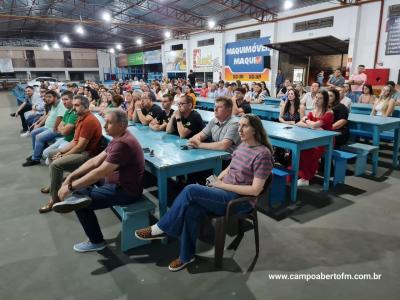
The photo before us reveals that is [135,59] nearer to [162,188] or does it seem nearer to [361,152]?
[361,152]

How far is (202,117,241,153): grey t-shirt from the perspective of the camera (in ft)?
9.27

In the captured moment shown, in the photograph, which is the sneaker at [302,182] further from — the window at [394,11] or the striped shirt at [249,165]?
the window at [394,11]

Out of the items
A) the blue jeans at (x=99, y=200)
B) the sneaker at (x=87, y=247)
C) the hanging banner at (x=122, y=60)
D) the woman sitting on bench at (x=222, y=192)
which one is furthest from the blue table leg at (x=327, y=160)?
the hanging banner at (x=122, y=60)

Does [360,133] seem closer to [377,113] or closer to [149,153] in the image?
[377,113]

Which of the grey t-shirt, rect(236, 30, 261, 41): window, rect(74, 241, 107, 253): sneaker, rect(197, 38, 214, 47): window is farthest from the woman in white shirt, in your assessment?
rect(197, 38, 214, 47): window

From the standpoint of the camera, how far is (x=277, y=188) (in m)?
3.29

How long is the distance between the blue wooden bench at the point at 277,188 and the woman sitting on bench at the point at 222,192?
1.09 meters

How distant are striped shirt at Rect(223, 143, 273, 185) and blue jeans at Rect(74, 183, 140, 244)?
86 cm

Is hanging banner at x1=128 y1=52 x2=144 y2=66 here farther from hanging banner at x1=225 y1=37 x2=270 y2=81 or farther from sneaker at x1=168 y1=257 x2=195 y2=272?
sneaker at x1=168 y1=257 x2=195 y2=272

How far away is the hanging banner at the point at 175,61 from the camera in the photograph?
18.3m

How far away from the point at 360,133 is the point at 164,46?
58.7 feet

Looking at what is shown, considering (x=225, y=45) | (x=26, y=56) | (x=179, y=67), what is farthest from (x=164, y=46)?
(x=26, y=56)

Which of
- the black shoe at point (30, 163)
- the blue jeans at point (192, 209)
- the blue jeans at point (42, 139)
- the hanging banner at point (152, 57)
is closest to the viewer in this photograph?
the blue jeans at point (192, 209)

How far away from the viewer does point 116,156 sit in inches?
88.3
